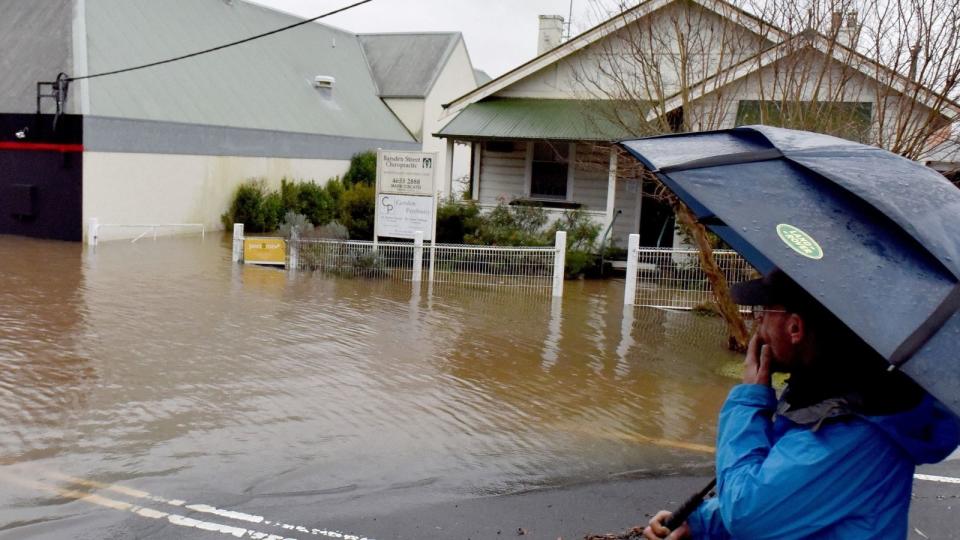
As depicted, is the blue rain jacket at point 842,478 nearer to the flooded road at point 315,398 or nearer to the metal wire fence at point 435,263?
the flooded road at point 315,398

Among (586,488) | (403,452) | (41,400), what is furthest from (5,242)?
(586,488)

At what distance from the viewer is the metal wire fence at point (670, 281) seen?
48.3 ft

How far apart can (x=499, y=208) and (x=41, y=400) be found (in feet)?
41.2

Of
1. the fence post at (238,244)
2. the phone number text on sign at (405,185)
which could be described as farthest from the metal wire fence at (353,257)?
the fence post at (238,244)

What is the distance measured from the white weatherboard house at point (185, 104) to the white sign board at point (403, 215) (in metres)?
7.79

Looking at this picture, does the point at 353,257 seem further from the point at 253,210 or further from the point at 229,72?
the point at 229,72

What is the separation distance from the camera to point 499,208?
19422mm

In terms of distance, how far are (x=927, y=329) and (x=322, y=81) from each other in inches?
1234

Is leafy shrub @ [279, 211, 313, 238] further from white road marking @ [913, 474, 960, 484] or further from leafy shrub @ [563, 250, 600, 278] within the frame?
white road marking @ [913, 474, 960, 484]

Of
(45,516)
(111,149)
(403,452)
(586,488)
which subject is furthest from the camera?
(111,149)

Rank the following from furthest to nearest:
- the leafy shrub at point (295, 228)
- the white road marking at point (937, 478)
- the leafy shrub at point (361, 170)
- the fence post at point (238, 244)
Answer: the leafy shrub at point (361, 170)
the fence post at point (238, 244)
the leafy shrub at point (295, 228)
the white road marking at point (937, 478)

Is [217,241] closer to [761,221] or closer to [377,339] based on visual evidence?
[377,339]

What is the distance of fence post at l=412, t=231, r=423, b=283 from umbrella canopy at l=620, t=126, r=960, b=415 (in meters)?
13.5

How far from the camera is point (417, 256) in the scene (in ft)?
53.2
